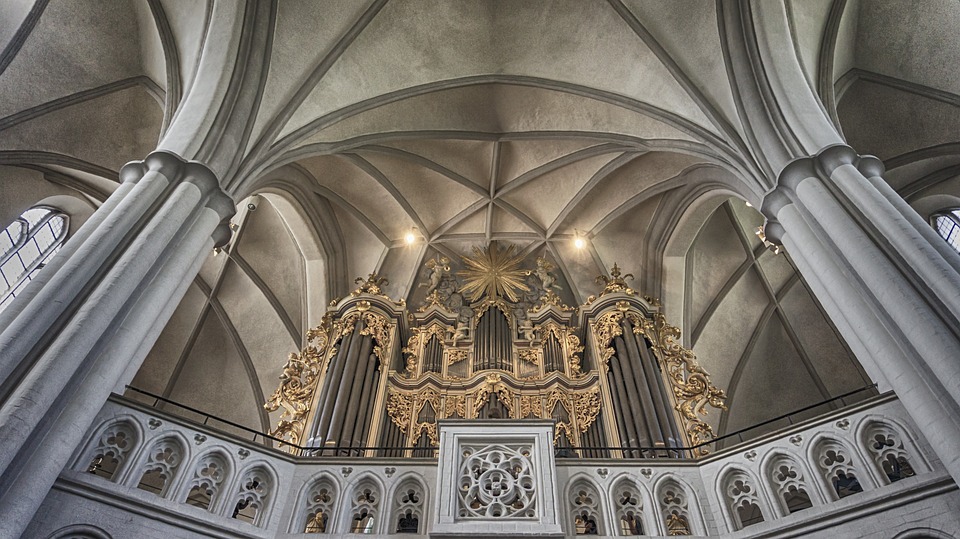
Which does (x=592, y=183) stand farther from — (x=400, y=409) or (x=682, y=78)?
(x=400, y=409)

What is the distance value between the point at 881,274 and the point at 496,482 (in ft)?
13.8

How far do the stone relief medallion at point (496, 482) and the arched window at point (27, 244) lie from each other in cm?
795

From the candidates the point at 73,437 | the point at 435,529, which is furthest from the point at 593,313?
the point at 73,437

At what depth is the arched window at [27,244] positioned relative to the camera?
32.9 ft

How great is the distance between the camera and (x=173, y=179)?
7055 mm

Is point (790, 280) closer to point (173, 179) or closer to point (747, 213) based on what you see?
point (747, 213)

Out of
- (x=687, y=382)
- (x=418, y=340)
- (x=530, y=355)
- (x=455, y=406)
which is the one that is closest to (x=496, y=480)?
(x=455, y=406)

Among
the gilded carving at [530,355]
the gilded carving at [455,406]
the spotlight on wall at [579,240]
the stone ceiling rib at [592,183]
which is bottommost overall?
the gilded carving at [455,406]

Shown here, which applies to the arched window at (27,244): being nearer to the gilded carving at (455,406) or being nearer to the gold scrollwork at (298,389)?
the gold scrollwork at (298,389)

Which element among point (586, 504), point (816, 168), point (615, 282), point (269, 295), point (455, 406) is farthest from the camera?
point (269, 295)

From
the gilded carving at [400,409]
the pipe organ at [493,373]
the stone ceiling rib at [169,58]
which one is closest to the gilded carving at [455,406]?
the pipe organ at [493,373]

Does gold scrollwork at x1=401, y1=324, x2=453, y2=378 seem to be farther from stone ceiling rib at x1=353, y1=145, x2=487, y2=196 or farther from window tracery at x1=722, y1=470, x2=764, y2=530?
window tracery at x1=722, y1=470, x2=764, y2=530

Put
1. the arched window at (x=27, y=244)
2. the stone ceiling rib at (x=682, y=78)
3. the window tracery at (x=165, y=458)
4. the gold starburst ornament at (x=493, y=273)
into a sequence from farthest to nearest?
the gold starburst ornament at (x=493, y=273)
the arched window at (x=27, y=244)
the stone ceiling rib at (x=682, y=78)
the window tracery at (x=165, y=458)

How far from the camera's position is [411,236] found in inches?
534
